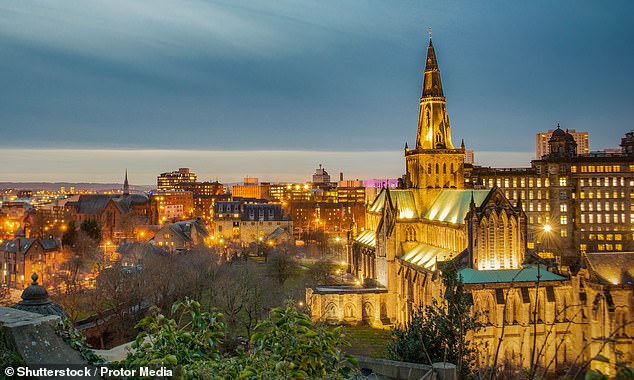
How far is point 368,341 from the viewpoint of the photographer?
4762 cm

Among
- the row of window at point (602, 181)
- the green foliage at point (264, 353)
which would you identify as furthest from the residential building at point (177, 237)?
the green foliage at point (264, 353)

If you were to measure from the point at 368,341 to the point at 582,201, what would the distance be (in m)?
67.4

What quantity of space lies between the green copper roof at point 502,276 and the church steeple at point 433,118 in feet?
65.7

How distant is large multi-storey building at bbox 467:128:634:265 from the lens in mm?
95375

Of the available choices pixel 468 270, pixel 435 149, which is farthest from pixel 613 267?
pixel 435 149

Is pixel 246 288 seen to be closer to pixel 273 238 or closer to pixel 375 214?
pixel 375 214

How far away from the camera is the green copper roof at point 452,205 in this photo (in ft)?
162

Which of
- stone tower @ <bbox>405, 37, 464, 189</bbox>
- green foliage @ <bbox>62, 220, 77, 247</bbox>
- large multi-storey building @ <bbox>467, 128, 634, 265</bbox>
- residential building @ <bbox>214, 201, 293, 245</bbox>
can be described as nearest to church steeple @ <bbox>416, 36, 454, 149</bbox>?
stone tower @ <bbox>405, 37, 464, 189</bbox>

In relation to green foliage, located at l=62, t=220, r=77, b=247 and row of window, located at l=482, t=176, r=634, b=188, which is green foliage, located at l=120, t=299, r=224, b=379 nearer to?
green foliage, located at l=62, t=220, r=77, b=247

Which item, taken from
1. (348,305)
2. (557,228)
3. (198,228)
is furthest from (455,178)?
(198,228)

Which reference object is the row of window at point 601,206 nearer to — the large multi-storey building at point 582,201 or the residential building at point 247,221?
the large multi-storey building at point 582,201

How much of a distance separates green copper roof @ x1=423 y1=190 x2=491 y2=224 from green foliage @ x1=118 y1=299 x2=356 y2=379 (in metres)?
41.2

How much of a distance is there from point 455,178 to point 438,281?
20.2 meters

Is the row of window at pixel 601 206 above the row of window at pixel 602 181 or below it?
below
